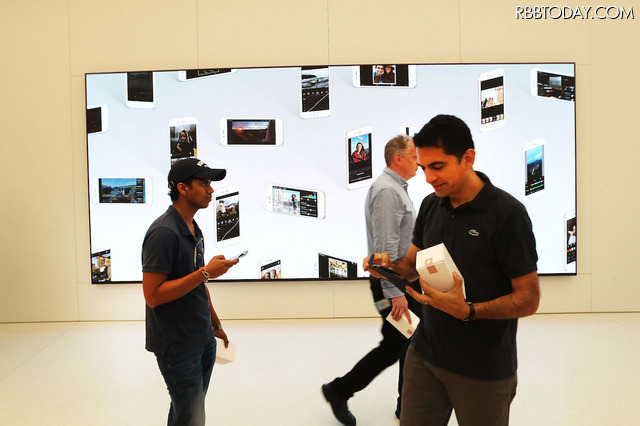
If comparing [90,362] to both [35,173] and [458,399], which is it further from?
[458,399]

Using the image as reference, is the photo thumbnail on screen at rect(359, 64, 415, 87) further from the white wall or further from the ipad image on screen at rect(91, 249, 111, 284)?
the ipad image on screen at rect(91, 249, 111, 284)

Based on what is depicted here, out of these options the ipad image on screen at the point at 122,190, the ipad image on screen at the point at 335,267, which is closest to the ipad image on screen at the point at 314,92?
the ipad image on screen at the point at 335,267

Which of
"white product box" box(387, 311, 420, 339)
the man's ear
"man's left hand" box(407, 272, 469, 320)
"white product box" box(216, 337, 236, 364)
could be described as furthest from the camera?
"white product box" box(387, 311, 420, 339)

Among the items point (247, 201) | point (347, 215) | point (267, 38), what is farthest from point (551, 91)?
point (247, 201)

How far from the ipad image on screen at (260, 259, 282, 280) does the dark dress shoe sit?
2.20 metres

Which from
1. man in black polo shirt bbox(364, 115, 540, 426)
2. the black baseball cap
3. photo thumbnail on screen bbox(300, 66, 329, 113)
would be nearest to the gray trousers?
man in black polo shirt bbox(364, 115, 540, 426)

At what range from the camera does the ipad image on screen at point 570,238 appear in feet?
16.1

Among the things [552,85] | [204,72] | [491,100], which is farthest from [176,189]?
[552,85]

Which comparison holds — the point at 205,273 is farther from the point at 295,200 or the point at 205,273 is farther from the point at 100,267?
the point at 100,267

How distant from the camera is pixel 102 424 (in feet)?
9.32

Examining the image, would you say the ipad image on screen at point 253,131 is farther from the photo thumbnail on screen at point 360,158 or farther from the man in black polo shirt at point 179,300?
the man in black polo shirt at point 179,300

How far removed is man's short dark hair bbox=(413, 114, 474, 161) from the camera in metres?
1.54

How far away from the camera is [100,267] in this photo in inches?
196

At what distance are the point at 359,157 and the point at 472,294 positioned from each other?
344cm
